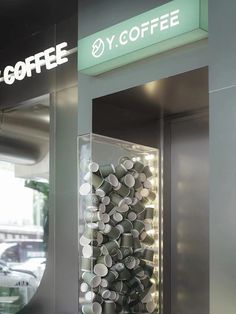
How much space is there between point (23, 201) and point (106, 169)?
1938mm

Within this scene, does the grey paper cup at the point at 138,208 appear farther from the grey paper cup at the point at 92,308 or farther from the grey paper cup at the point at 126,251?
the grey paper cup at the point at 92,308

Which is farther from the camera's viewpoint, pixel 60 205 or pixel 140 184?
pixel 60 205

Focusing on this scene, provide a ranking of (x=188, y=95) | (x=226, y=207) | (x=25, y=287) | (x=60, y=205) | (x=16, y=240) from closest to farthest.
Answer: (x=226, y=207) < (x=188, y=95) < (x=60, y=205) < (x=25, y=287) < (x=16, y=240)

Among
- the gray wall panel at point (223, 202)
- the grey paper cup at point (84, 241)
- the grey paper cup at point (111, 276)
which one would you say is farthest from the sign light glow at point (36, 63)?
the gray wall panel at point (223, 202)

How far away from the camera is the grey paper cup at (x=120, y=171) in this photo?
12.5ft

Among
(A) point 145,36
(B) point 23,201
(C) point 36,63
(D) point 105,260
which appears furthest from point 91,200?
(B) point 23,201

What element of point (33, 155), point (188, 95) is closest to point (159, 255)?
point (188, 95)

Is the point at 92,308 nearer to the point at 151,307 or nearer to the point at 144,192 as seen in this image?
the point at 151,307

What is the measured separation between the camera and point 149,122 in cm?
411

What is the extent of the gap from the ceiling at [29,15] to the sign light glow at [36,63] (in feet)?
0.82

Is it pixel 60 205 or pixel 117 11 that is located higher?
pixel 117 11

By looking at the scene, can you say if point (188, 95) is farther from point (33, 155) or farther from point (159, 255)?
point (33, 155)

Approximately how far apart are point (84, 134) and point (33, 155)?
1465 mm

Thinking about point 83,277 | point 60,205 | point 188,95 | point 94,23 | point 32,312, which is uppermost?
point 94,23
